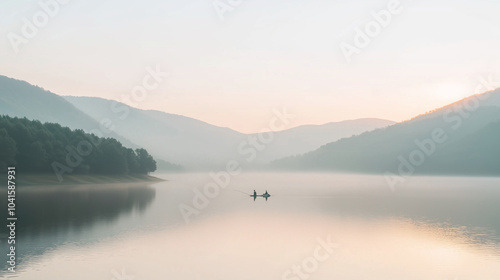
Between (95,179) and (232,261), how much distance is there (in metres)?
128

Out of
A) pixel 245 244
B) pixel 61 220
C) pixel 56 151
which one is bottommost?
pixel 245 244

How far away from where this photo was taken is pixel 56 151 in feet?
493

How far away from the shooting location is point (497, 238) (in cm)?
6184

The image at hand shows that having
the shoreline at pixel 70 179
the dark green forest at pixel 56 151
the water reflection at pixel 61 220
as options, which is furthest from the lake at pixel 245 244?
the dark green forest at pixel 56 151

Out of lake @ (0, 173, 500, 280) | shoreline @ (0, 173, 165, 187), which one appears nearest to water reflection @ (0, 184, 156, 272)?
lake @ (0, 173, 500, 280)

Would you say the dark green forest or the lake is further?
the dark green forest

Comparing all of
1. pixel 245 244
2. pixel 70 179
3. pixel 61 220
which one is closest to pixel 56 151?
pixel 70 179

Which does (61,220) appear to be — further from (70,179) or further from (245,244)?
(70,179)

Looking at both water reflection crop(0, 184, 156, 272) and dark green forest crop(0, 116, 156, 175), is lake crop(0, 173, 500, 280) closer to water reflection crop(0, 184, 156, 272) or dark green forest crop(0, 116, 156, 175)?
water reflection crop(0, 184, 156, 272)

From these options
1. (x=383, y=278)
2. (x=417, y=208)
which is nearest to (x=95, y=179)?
(x=417, y=208)

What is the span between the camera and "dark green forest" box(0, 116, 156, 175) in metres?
135

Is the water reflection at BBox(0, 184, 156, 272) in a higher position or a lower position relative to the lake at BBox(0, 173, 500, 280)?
higher

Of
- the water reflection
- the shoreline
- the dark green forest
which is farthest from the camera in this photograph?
the dark green forest

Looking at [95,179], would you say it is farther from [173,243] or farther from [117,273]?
[117,273]
